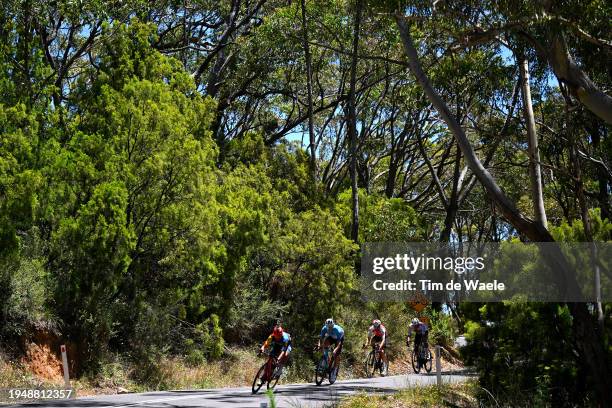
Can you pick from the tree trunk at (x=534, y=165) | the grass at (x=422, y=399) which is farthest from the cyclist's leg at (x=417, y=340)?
the tree trunk at (x=534, y=165)

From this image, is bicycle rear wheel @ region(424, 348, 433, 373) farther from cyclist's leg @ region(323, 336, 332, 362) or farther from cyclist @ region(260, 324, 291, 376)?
cyclist @ region(260, 324, 291, 376)

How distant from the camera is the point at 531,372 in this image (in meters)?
14.2

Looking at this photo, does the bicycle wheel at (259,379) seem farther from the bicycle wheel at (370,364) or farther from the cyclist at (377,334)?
the bicycle wheel at (370,364)

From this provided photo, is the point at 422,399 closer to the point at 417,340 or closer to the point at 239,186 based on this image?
the point at 417,340

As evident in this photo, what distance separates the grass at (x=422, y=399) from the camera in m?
13.2

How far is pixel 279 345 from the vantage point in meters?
18.5

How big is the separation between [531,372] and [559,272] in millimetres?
1821

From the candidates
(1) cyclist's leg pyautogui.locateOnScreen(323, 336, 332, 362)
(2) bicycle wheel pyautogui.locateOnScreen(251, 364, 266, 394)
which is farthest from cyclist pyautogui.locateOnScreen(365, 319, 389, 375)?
(2) bicycle wheel pyautogui.locateOnScreen(251, 364, 266, 394)

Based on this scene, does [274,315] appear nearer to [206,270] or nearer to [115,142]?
[206,270]

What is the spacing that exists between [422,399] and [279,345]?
17.5 feet

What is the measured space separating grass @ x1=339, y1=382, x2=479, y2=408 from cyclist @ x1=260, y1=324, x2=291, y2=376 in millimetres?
4040

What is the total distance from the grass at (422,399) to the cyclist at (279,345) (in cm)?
404

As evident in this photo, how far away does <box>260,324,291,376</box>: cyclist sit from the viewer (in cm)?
1827

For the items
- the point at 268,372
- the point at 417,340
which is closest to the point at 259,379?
the point at 268,372
